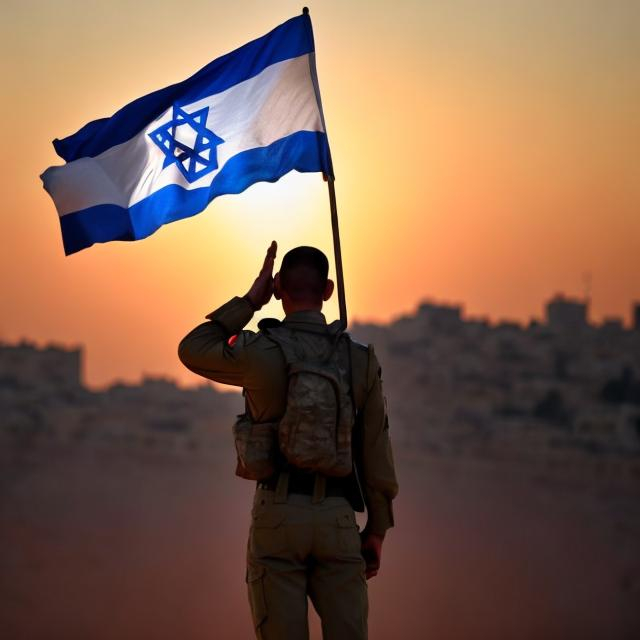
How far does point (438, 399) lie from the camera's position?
4087 inches

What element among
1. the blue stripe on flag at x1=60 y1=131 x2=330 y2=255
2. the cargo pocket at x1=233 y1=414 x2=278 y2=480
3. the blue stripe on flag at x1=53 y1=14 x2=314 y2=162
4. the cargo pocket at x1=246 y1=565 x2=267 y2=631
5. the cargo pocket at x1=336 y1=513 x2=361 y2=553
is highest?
the blue stripe on flag at x1=53 y1=14 x2=314 y2=162

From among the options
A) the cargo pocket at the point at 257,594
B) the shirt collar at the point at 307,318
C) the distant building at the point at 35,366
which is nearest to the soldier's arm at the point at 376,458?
the shirt collar at the point at 307,318

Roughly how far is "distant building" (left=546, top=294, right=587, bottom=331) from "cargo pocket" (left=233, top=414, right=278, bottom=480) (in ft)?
364

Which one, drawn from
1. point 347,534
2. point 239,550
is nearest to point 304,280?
point 347,534

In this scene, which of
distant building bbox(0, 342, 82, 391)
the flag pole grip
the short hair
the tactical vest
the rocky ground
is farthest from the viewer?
distant building bbox(0, 342, 82, 391)

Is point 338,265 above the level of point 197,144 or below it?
below

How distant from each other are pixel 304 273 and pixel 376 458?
0.71m

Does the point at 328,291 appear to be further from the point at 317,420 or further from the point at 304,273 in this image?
the point at 317,420

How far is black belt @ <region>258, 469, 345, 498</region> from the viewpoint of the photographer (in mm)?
7195

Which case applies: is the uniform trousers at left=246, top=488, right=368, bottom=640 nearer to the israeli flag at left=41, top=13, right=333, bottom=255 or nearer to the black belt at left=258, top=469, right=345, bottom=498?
the black belt at left=258, top=469, right=345, bottom=498

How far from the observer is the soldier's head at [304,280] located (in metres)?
7.19

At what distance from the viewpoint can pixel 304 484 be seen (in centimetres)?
720

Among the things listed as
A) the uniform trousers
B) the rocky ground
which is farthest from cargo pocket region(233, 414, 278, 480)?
the rocky ground

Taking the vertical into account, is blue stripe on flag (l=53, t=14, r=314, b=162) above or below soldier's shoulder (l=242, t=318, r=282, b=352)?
above
